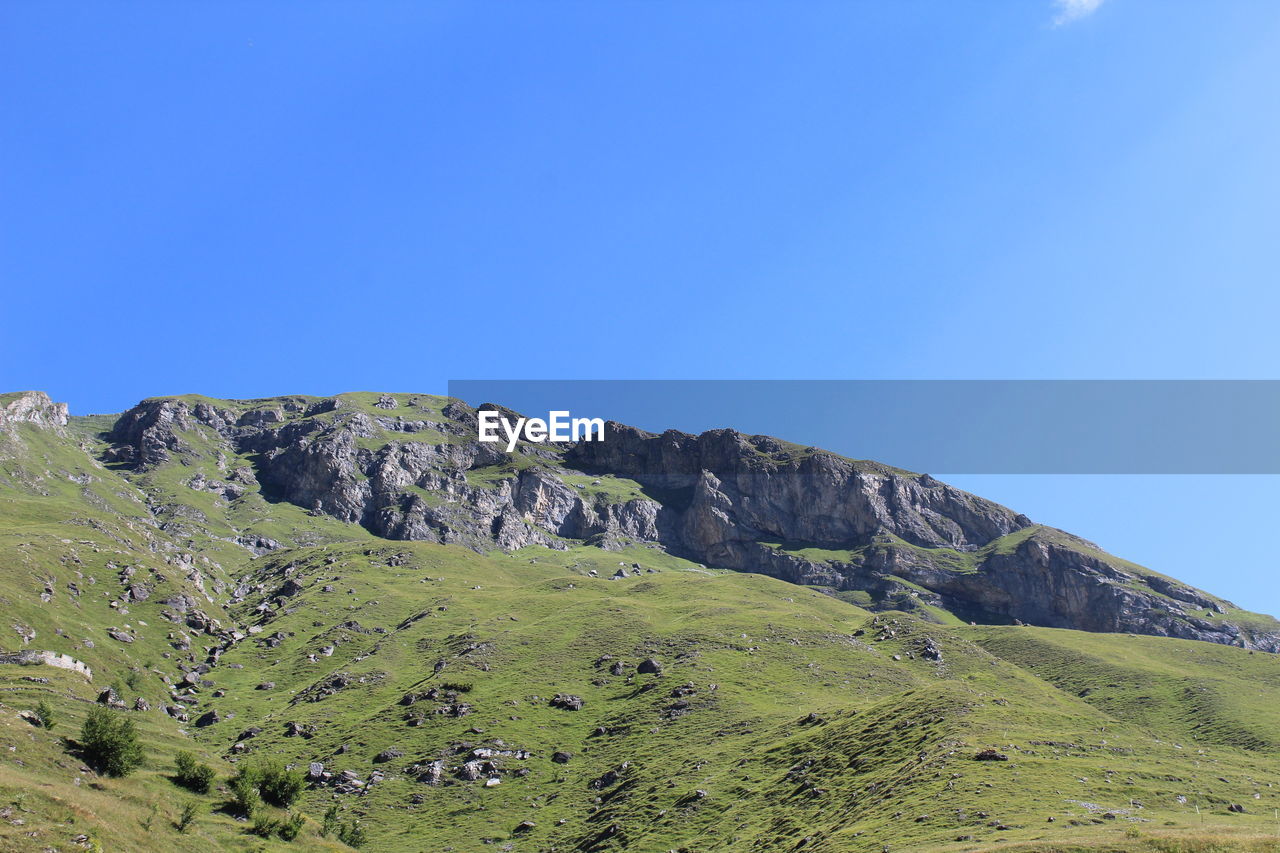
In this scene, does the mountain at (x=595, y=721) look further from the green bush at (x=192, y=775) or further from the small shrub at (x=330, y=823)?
the green bush at (x=192, y=775)

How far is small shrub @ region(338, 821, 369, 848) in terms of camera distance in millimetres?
82625

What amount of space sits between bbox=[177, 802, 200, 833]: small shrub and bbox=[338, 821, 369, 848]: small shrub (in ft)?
83.4

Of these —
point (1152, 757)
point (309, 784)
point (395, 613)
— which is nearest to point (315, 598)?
point (395, 613)

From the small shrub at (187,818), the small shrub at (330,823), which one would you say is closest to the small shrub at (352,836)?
the small shrub at (330,823)

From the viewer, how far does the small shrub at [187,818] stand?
5603cm

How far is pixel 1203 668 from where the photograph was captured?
184 meters

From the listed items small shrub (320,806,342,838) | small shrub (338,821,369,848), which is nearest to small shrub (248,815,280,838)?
small shrub (320,806,342,838)

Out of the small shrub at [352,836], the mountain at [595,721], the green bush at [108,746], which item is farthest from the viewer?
the small shrub at [352,836]

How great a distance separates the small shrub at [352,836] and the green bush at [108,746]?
26.3 m

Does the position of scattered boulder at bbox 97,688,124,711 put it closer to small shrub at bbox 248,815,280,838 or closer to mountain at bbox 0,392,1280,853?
mountain at bbox 0,392,1280,853

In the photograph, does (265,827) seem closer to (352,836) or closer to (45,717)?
(45,717)

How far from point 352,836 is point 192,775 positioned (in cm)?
2200

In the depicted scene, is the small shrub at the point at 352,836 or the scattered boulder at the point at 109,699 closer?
the small shrub at the point at 352,836

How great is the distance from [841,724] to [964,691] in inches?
626
